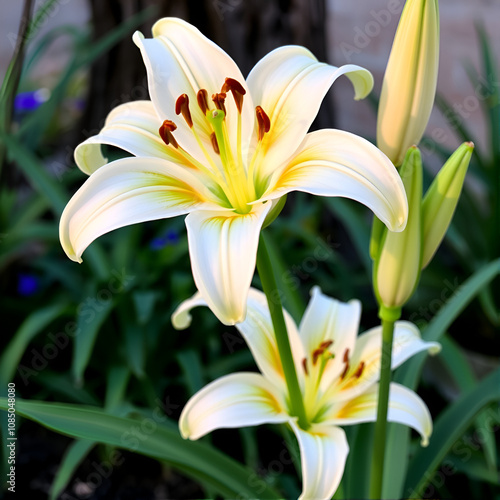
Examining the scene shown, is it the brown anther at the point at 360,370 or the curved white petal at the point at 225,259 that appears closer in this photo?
the curved white petal at the point at 225,259

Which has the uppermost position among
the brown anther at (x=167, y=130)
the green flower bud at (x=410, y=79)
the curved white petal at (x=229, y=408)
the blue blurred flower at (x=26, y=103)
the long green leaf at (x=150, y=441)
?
the blue blurred flower at (x=26, y=103)

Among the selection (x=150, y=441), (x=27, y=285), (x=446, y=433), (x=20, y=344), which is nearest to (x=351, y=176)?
(x=150, y=441)

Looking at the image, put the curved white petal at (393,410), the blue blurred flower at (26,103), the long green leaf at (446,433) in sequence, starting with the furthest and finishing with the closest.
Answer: the blue blurred flower at (26,103) < the long green leaf at (446,433) < the curved white petal at (393,410)

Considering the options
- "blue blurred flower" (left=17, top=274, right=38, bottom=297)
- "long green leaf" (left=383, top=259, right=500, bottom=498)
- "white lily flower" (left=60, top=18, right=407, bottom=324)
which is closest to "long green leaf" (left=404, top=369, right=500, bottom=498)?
"long green leaf" (left=383, top=259, right=500, bottom=498)

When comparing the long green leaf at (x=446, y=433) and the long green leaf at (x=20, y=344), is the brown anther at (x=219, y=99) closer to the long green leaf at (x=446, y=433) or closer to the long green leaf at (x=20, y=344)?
the long green leaf at (x=446, y=433)

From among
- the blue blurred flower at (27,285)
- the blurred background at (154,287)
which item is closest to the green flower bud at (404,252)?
the blurred background at (154,287)

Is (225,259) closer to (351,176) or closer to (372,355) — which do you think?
(351,176)
